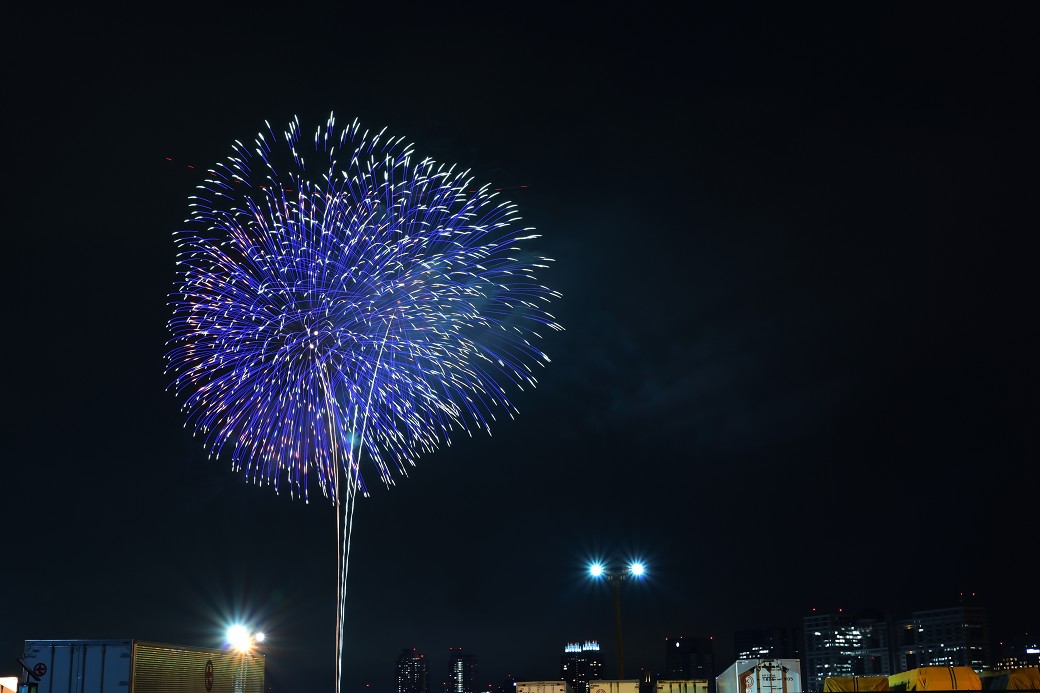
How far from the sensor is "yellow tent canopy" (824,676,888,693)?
30703 millimetres

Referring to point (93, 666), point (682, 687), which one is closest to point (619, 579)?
point (682, 687)

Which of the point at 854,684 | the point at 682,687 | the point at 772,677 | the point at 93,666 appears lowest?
the point at 682,687

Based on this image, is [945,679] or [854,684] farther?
[854,684]

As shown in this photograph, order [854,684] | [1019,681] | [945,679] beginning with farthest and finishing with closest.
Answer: [854,684]
[945,679]
[1019,681]

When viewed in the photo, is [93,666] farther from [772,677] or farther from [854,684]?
[854,684]

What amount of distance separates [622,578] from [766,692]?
19.5 m

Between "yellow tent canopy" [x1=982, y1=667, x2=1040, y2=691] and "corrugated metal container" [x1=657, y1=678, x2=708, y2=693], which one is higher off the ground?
"yellow tent canopy" [x1=982, y1=667, x2=1040, y2=691]

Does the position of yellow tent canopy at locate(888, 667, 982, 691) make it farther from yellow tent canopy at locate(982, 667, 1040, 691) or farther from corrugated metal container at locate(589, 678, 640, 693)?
corrugated metal container at locate(589, 678, 640, 693)

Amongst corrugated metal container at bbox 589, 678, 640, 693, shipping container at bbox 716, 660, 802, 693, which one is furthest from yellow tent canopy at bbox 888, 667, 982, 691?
corrugated metal container at bbox 589, 678, 640, 693

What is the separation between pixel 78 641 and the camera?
2755 centimetres

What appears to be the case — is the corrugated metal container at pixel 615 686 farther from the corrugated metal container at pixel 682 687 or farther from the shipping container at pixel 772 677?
the shipping container at pixel 772 677

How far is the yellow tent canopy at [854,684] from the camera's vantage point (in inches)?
1209

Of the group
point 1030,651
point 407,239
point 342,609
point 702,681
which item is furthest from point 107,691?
point 1030,651

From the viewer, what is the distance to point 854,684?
31.0 metres
